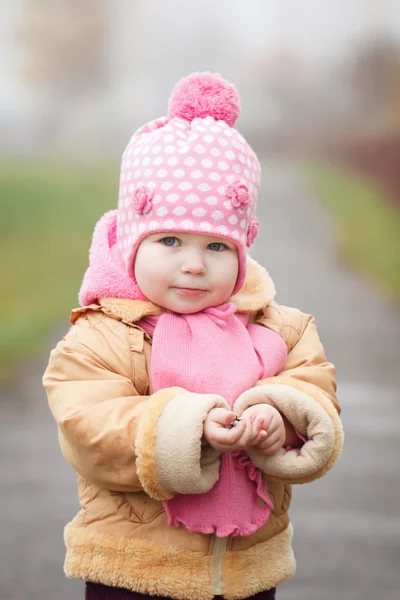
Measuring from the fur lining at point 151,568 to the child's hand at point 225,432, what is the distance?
22cm

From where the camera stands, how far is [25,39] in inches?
125

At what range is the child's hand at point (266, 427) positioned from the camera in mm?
1160

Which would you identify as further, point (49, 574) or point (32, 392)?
point (32, 392)

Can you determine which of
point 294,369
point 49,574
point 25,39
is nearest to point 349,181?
point 25,39

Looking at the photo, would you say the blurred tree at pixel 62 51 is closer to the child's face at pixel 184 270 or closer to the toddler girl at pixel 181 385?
the toddler girl at pixel 181 385

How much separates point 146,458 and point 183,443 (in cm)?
6

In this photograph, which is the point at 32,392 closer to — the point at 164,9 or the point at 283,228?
the point at 283,228

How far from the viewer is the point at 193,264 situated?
1245mm

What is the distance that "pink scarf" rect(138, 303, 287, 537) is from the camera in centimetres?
124

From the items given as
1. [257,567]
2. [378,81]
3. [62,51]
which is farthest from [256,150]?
[257,567]

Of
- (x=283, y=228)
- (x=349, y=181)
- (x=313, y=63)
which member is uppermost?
(x=313, y=63)

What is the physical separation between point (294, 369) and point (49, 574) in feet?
3.83

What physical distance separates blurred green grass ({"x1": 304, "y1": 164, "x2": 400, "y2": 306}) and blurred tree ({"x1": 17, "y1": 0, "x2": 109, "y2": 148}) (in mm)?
918

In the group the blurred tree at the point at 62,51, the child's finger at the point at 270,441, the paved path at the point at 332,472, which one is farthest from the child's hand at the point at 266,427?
the blurred tree at the point at 62,51
